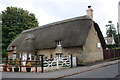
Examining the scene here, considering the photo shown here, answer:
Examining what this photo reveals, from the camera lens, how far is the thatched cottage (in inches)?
850

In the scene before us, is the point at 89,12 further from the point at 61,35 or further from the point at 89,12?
the point at 61,35

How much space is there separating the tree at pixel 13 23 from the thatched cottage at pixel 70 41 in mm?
17869

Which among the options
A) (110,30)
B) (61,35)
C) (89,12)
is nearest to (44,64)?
(61,35)

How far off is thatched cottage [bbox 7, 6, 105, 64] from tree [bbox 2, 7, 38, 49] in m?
17.9

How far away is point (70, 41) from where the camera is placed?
21.9m

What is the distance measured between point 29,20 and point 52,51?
27.3 m

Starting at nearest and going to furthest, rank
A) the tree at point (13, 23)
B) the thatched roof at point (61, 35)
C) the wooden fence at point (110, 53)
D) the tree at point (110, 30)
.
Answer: the thatched roof at point (61, 35) < the wooden fence at point (110, 53) < the tree at point (13, 23) < the tree at point (110, 30)

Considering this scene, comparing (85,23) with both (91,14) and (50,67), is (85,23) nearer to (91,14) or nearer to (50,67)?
(91,14)

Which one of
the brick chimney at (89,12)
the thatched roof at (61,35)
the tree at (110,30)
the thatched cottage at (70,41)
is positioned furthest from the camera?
the tree at (110,30)

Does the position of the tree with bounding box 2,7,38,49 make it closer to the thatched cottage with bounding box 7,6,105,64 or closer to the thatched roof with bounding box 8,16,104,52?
the thatched roof with bounding box 8,16,104,52

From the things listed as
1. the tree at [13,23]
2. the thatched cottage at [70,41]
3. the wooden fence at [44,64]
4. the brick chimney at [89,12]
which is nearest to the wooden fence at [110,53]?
the thatched cottage at [70,41]

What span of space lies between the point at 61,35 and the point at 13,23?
2750 cm

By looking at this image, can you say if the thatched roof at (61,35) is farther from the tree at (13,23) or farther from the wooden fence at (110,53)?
the tree at (13,23)

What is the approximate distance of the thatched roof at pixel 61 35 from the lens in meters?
21.9
